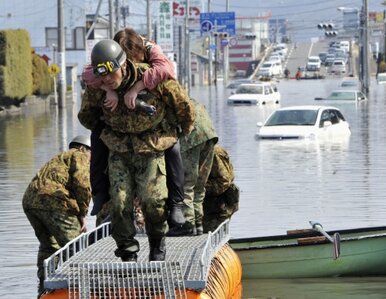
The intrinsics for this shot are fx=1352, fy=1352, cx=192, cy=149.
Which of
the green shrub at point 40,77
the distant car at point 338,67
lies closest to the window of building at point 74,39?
the green shrub at point 40,77

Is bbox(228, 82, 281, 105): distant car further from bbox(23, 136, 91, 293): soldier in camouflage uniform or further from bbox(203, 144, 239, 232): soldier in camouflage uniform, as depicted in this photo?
bbox(23, 136, 91, 293): soldier in camouflage uniform

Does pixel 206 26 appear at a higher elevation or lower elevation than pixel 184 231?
higher

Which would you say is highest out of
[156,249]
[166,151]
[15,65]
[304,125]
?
[166,151]

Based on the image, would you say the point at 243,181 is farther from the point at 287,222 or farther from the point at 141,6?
the point at 141,6

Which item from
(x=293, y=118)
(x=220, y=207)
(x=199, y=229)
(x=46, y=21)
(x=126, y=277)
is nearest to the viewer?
(x=126, y=277)

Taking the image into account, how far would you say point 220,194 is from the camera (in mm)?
11258

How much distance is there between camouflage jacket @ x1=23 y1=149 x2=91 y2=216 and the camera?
400 inches

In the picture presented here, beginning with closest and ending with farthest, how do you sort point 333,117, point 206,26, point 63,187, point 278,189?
point 63,187 < point 278,189 < point 333,117 < point 206,26

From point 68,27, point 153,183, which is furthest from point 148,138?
point 68,27

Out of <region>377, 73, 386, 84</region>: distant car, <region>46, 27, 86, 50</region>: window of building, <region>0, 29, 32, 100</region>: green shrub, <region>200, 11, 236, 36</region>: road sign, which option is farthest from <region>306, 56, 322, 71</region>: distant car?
<region>0, 29, 32, 100</region>: green shrub

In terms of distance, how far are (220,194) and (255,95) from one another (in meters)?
51.9

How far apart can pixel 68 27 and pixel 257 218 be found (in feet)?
264

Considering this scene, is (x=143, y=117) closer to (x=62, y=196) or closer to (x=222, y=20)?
(x=62, y=196)

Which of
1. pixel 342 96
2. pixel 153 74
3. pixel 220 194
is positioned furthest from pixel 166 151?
pixel 342 96
